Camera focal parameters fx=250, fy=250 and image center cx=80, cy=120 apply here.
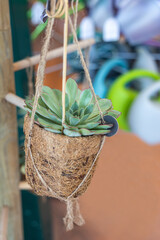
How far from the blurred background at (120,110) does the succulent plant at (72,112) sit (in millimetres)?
77

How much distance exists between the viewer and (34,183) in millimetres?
391

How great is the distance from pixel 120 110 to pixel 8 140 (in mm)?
565

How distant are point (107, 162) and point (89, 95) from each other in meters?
0.29

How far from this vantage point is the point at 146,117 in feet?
3.08

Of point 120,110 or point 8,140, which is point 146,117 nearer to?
point 120,110

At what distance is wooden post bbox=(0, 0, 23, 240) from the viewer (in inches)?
18.6

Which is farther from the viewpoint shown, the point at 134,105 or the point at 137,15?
the point at 137,15

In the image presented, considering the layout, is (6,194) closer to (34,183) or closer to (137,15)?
(34,183)

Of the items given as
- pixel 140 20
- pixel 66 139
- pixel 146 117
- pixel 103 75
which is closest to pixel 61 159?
pixel 66 139

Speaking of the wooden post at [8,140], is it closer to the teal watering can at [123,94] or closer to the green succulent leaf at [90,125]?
the green succulent leaf at [90,125]

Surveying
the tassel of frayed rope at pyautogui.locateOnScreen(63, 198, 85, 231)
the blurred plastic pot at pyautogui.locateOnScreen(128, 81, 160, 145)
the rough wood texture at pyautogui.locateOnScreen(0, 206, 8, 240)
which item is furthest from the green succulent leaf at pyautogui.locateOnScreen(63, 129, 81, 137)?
the blurred plastic pot at pyautogui.locateOnScreen(128, 81, 160, 145)

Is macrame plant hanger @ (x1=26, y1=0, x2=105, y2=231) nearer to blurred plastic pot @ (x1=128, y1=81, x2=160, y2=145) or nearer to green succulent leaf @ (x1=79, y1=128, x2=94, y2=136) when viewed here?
green succulent leaf @ (x1=79, y1=128, x2=94, y2=136)

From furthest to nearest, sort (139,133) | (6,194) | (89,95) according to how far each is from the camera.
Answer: (139,133) → (6,194) → (89,95)

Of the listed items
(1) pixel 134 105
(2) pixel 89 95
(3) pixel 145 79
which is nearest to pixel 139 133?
(1) pixel 134 105
